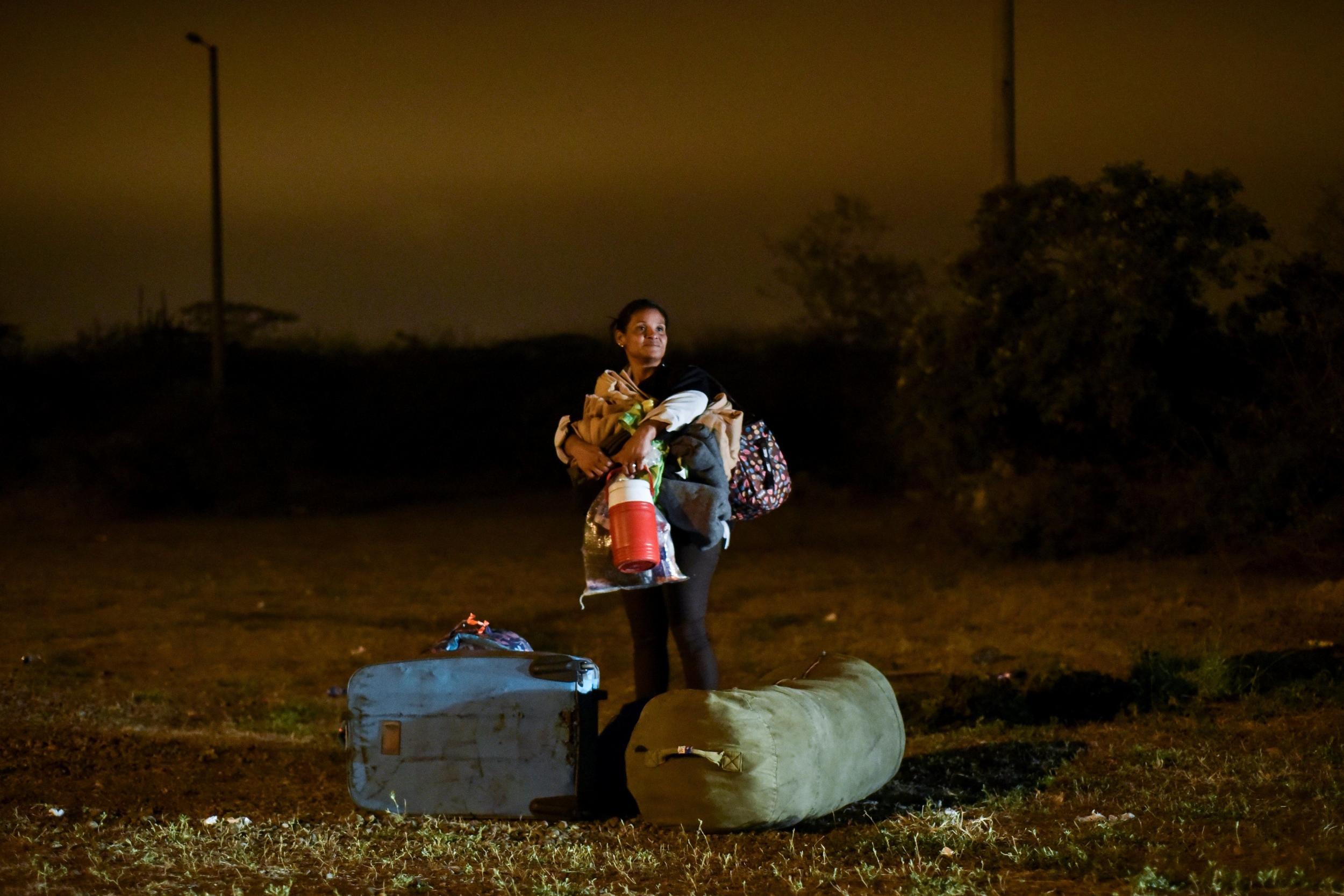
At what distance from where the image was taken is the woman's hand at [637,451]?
14.3ft

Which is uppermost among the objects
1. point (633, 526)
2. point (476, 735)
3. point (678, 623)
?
point (633, 526)

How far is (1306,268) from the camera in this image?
1137cm

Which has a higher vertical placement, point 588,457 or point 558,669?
point 588,457

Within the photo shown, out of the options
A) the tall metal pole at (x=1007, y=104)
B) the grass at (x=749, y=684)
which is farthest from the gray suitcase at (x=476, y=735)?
the tall metal pole at (x=1007, y=104)

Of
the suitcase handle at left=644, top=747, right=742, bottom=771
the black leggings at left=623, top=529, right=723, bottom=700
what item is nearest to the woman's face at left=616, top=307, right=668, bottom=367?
the black leggings at left=623, top=529, right=723, bottom=700

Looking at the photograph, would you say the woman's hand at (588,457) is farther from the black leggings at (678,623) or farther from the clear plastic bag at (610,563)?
the black leggings at (678,623)

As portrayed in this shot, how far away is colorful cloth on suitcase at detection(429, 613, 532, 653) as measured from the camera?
184 inches

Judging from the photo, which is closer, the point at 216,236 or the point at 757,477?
the point at 757,477

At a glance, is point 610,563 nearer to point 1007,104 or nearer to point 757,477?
point 757,477

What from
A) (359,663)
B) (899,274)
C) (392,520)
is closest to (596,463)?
(359,663)

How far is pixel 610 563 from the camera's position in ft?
14.6

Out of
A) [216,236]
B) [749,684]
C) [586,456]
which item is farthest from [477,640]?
[216,236]

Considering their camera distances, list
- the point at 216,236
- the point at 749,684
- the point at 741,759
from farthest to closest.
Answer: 1. the point at 216,236
2. the point at 749,684
3. the point at 741,759

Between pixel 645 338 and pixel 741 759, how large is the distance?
153cm
